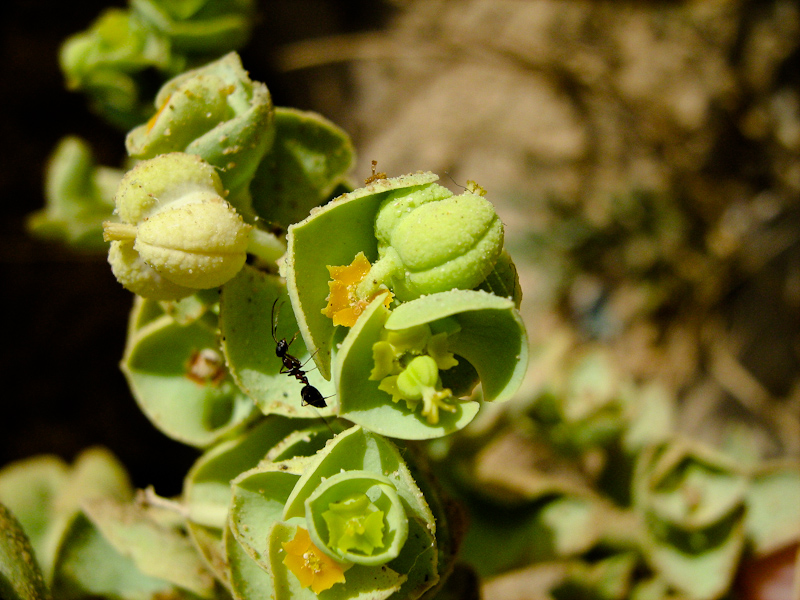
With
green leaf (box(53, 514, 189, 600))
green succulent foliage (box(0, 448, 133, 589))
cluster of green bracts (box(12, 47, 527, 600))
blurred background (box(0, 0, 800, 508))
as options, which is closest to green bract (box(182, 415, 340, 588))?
cluster of green bracts (box(12, 47, 527, 600))

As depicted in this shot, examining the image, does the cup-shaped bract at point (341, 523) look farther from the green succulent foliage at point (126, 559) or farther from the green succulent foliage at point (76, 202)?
the green succulent foliage at point (76, 202)

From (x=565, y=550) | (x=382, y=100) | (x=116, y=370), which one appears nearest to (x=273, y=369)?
(x=565, y=550)

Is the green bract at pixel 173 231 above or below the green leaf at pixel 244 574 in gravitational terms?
above

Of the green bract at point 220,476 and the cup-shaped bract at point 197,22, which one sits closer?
the green bract at point 220,476

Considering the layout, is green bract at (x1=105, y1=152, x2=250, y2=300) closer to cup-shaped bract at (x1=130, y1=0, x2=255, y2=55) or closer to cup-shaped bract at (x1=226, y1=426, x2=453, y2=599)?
cup-shaped bract at (x1=226, y1=426, x2=453, y2=599)

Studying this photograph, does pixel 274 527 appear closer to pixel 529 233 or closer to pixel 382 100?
pixel 529 233

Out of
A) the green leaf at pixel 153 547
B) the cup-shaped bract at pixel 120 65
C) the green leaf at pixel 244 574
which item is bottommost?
the green leaf at pixel 153 547

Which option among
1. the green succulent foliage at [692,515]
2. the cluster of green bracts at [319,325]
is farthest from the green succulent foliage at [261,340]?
the green succulent foliage at [692,515]
